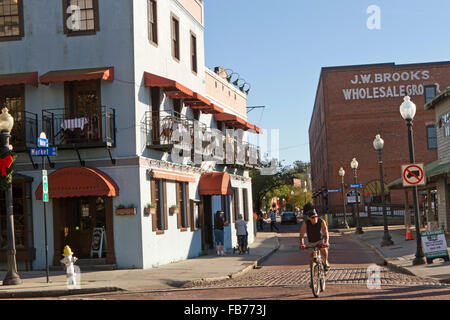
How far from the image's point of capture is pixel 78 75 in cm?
2070

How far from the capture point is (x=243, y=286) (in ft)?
A: 50.9

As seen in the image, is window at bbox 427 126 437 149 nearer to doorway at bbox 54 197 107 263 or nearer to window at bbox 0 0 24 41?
doorway at bbox 54 197 107 263

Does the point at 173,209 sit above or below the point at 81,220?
above

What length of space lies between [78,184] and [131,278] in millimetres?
3880

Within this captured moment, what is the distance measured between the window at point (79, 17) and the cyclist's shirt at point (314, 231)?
37.8ft

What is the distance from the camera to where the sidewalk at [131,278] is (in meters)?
15.9

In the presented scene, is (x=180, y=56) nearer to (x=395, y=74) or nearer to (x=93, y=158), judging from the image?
(x=93, y=158)

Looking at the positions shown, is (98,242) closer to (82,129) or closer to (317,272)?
(82,129)

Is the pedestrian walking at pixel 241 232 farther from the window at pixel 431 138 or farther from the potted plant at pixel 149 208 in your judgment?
the window at pixel 431 138

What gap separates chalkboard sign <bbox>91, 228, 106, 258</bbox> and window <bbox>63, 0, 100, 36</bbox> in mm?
6475

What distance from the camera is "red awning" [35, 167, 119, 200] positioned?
808 inches

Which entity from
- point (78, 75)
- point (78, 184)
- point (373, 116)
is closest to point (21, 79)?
point (78, 75)
